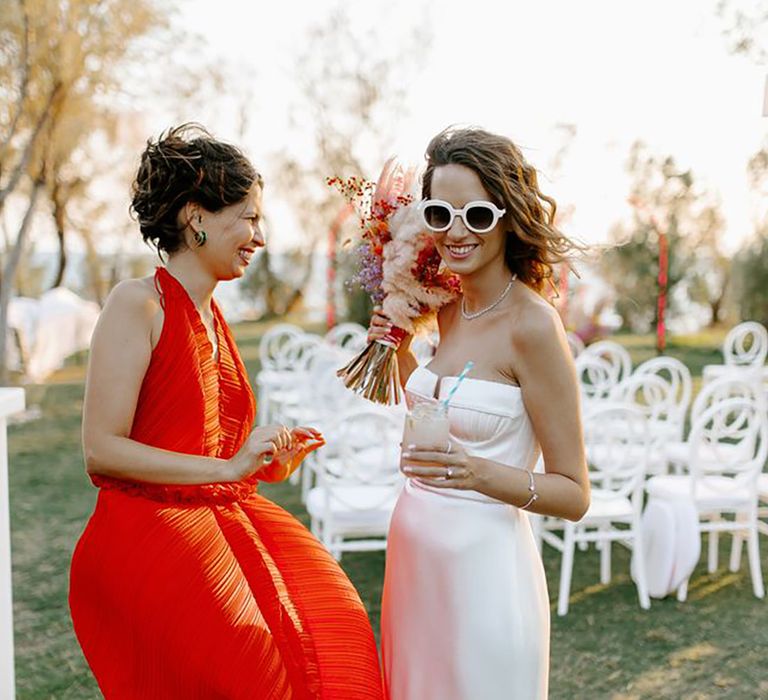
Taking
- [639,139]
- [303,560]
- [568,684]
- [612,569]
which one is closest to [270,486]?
[612,569]

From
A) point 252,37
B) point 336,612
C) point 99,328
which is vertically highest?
point 252,37

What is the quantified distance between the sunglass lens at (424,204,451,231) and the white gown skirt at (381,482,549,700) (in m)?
0.59

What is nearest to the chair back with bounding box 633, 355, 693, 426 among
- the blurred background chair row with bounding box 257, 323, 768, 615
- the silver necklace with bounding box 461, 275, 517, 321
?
the blurred background chair row with bounding box 257, 323, 768, 615

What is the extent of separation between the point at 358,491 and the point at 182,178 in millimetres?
2808

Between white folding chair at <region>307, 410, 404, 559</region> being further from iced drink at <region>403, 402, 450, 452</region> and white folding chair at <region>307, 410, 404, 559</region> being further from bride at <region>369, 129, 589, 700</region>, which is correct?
iced drink at <region>403, 402, 450, 452</region>

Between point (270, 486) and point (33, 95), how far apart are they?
5.52m

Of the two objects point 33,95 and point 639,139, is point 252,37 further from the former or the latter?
point 33,95

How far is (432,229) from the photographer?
6.40 ft

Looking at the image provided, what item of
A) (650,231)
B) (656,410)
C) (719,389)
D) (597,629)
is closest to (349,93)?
(650,231)

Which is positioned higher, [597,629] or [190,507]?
[190,507]

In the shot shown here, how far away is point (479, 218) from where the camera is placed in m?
1.91

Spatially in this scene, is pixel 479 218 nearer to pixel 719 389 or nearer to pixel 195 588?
pixel 195 588

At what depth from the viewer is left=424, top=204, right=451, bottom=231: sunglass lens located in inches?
76.2

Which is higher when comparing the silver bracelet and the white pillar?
the silver bracelet
